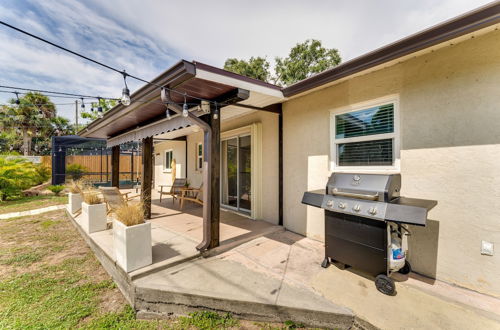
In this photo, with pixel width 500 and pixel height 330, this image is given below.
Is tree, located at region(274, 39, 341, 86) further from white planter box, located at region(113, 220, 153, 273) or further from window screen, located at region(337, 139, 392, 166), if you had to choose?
white planter box, located at region(113, 220, 153, 273)

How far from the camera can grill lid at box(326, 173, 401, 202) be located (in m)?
2.54

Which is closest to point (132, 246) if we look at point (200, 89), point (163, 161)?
point (200, 89)

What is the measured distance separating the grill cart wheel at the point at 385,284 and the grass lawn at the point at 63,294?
46.7 inches

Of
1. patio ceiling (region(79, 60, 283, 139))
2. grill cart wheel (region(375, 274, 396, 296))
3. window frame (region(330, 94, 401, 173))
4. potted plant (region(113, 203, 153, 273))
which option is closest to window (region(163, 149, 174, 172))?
patio ceiling (region(79, 60, 283, 139))

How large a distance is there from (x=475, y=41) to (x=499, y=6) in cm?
68

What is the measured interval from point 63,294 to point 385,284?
4.33 meters

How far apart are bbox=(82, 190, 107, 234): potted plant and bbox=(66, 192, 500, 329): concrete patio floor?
3.35 ft

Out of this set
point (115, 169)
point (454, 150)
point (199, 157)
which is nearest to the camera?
point (454, 150)

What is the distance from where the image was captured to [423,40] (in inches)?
96.5

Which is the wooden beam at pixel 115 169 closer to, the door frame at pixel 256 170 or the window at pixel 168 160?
the window at pixel 168 160

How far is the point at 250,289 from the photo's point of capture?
8.67 ft

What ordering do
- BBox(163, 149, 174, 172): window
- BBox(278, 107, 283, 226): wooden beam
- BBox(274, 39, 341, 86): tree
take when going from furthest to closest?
BBox(274, 39, 341, 86): tree < BBox(163, 149, 174, 172): window < BBox(278, 107, 283, 226): wooden beam

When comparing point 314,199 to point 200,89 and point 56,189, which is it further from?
point 56,189

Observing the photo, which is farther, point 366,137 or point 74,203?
point 74,203
